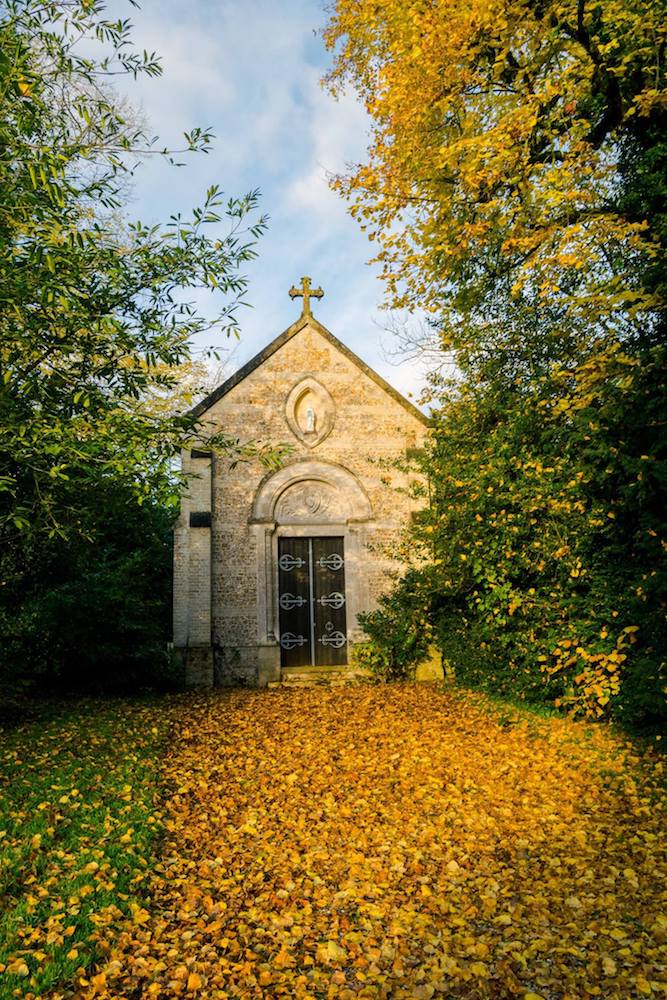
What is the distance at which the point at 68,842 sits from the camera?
460cm

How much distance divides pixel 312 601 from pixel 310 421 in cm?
361

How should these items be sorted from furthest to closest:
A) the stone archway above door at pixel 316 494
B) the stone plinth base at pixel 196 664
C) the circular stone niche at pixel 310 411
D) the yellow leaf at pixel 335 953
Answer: the circular stone niche at pixel 310 411
the stone archway above door at pixel 316 494
the stone plinth base at pixel 196 664
the yellow leaf at pixel 335 953

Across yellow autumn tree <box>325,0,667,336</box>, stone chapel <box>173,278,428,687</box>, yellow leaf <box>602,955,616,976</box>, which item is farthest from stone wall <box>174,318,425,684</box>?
yellow leaf <box>602,955,616,976</box>

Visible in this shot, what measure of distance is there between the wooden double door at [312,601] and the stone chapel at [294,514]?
20mm

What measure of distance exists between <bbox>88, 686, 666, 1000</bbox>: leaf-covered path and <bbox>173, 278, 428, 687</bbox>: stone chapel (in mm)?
4534

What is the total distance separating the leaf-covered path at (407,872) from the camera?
326cm

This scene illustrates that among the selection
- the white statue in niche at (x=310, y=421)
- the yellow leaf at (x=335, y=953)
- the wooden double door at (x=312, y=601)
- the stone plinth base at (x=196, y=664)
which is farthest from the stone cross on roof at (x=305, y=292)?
the yellow leaf at (x=335, y=953)

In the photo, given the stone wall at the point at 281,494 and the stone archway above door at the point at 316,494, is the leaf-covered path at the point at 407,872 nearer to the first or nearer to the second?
the stone wall at the point at 281,494

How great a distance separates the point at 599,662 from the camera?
23.2 ft

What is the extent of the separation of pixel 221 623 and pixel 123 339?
706cm

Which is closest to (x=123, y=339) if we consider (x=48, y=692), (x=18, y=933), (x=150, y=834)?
(x=150, y=834)

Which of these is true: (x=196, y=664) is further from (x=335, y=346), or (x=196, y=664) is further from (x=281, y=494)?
(x=335, y=346)

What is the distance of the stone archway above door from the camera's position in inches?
502

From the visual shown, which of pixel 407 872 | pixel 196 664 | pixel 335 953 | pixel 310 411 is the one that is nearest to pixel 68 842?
pixel 335 953
